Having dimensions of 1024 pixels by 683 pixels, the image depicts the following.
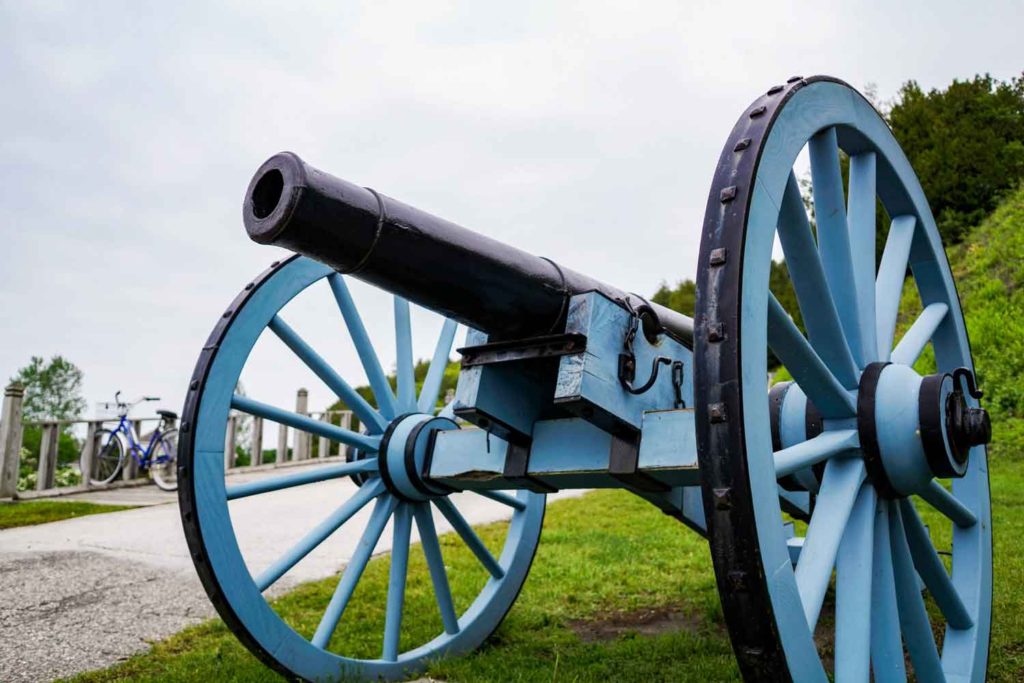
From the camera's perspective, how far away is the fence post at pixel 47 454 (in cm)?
955

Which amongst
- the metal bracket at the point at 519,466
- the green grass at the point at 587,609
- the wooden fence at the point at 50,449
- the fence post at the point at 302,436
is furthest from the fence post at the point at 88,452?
the metal bracket at the point at 519,466

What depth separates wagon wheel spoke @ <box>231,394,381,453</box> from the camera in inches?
127

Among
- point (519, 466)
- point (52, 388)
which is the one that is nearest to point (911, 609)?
point (519, 466)

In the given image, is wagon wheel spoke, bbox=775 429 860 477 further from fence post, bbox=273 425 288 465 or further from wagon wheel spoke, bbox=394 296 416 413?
fence post, bbox=273 425 288 465

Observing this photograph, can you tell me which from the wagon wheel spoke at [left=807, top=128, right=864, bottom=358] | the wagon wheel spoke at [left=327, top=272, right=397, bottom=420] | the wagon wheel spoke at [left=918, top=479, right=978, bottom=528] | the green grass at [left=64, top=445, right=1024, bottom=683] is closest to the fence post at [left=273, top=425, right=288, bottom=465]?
the green grass at [left=64, top=445, right=1024, bottom=683]

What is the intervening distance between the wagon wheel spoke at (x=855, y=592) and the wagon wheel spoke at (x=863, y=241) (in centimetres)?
48

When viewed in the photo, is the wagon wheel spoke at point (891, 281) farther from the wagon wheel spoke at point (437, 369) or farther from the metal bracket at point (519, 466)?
the wagon wheel spoke at point (437, 369)

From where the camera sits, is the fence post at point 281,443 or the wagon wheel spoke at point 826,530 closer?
the wagon wheel spoke at point 826,530

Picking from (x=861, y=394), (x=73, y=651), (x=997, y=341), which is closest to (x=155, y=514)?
(x=73, y=651)

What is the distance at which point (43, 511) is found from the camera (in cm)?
795

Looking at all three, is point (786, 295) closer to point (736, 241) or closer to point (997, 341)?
point (997, 341)

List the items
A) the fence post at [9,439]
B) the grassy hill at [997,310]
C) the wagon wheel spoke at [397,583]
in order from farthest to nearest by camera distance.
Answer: the grassy hill at [997,310]
the fence post at [9,439]
the wagon wheel spoke at [397,583]

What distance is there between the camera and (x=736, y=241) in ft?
5.62

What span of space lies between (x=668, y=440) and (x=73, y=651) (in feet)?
9.92
